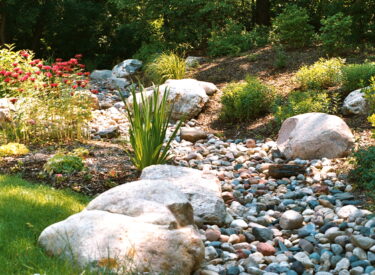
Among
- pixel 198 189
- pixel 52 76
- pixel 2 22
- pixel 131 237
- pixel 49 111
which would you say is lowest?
pixel 198 189

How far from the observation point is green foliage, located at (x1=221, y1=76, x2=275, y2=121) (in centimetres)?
774

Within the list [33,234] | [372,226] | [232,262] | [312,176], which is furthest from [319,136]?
[33,234]

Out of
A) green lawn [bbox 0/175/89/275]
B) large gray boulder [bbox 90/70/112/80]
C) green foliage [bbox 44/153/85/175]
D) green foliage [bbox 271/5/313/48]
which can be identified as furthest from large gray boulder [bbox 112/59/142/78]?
green lawn [bbox 0/175/89/275]

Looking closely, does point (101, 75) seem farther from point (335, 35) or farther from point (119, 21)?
point (335, 35)

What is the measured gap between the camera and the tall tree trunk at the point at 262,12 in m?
13.2

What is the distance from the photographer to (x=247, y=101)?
767cm

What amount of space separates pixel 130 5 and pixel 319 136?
8.28 metres

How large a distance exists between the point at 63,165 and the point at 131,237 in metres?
2.49

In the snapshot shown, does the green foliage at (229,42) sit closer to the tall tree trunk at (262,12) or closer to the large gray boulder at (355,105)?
the tall tree trunk at (262,12)

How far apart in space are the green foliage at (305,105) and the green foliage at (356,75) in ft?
1.17

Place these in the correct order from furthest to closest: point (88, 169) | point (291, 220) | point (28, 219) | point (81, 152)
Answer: point (81, 152)
point (88, 169)
point (291, 220)
point (28, 219)

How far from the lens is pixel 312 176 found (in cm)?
558

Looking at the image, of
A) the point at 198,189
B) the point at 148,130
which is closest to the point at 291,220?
the point at 198,189

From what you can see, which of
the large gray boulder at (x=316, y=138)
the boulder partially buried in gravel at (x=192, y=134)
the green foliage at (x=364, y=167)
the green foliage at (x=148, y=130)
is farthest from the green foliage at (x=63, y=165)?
the green foliage at (x=364, y=167)
